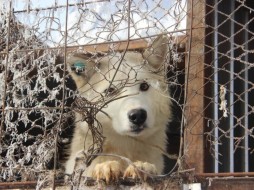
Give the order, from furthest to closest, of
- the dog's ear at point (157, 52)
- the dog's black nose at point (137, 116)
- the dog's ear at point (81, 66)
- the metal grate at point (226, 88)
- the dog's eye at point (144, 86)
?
the dog's eye at point (144, 86), the dog's ear at point (81, 66), the dog's black nose at point (137, 116), the dog's ear at point (157, 52), the metal grate at point (226, 88)

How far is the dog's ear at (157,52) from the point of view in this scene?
13.5 ft

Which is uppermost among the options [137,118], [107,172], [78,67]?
[78,67]

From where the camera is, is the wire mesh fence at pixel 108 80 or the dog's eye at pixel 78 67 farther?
the dog's eye at pixel 78 67

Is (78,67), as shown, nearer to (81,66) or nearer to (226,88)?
(81,66)

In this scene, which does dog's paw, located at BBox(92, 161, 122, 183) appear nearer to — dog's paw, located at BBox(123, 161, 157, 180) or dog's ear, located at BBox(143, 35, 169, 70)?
dog's paw, located at BBox(123, 161, 157, 180)

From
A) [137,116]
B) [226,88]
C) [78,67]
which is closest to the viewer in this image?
[137,116]

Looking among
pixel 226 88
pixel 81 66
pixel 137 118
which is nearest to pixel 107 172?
pixel 137 118

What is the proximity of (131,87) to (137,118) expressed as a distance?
0.97 ft

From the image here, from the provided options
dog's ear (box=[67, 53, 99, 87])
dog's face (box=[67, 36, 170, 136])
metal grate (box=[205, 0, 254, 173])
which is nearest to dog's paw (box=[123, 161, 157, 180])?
metal grate (box=[205, 0, 254, 173])

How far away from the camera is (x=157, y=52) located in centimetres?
433

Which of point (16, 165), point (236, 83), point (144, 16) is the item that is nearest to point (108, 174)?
point (16, 165)

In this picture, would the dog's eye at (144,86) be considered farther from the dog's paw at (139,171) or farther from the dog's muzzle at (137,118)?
the dog's paw at (139,171)

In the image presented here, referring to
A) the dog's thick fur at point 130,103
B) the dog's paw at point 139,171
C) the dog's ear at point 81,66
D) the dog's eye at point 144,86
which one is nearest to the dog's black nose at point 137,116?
the dog's thick fur at point 130,103

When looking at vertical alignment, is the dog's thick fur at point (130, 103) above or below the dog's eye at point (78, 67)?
below
